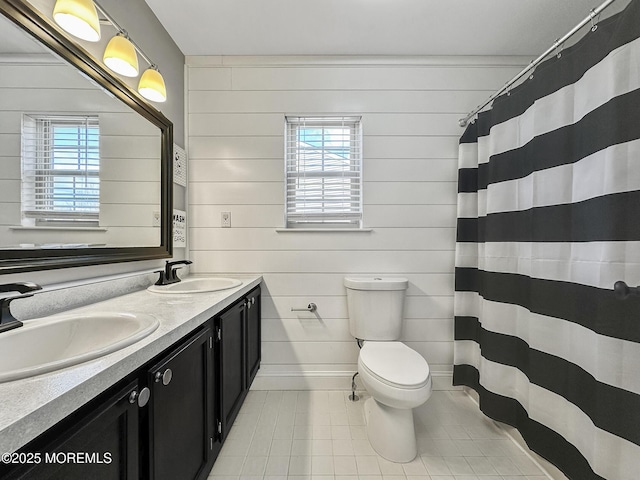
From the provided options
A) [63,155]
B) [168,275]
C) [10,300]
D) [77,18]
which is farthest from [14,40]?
[168,275]

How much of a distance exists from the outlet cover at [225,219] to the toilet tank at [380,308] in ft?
3.17

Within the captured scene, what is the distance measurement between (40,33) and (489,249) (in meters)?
2.16

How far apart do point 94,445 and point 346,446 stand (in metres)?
1.25

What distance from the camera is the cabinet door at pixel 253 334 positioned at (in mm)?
1566

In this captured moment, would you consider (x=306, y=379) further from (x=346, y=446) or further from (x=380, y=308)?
(x=380, y=308)

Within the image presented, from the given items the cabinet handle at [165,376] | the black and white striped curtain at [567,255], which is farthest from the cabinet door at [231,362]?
the black and white striped curtain at [567,255]

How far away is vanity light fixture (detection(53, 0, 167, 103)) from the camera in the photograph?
0.96 metres

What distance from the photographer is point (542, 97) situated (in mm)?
1235

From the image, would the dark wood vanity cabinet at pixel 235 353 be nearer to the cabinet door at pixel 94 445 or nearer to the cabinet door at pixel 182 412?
the cabinet door at pixel 182 412

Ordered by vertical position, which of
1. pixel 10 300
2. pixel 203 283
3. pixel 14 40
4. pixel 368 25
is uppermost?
pixel 368 25

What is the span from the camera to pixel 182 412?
87 centimetres

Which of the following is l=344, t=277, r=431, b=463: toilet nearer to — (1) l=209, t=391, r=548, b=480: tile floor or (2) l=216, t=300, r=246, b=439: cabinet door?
(1) l=209, t=391, r=548, b=480: tile floor

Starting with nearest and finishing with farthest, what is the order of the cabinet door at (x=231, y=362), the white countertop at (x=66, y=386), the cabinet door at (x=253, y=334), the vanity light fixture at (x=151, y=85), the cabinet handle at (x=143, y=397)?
the white countertop at (x=66, y=386)
the cabinet handle at (x=143, y=397)
the cabinet door at (x=231, y=362)
the vanity light fixture at (x=151, y=85)
the cabinet door at (x=253, y=334)

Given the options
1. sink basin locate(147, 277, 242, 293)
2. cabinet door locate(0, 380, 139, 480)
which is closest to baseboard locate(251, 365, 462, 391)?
sink basin locate(147, 277, 242, 293)
